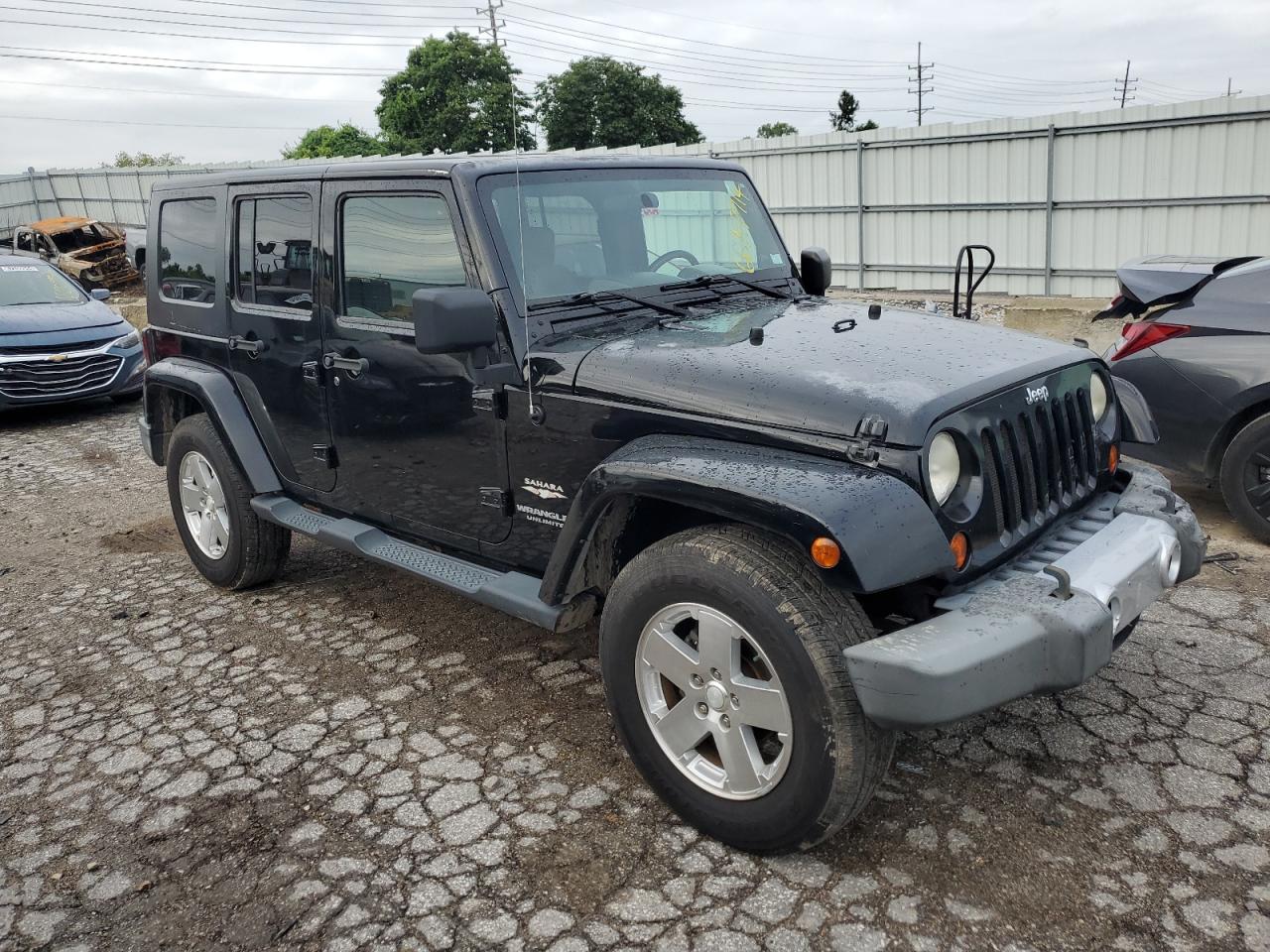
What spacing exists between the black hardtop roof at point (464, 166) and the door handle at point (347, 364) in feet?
2.26

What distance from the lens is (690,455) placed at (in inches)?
113

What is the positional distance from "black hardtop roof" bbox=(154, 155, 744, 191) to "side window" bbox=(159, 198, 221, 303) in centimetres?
29

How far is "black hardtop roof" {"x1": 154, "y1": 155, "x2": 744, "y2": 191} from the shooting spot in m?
3.66

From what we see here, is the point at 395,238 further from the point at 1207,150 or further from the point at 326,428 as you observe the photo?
the point at 1207,150

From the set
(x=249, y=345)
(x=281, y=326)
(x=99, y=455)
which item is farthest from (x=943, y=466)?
(x=99, y=455)

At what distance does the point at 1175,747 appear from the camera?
333 centimetres

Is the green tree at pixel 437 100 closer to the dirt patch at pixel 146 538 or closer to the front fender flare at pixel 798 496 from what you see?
the dirt patch at pixel 146 538

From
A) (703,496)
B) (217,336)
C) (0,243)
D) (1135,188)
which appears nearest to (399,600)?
(217,336)

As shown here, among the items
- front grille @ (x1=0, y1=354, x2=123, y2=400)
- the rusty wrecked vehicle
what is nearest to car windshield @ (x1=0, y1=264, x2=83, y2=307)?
front grille @ (x1=0, y1=354, x2=123, y2=400)

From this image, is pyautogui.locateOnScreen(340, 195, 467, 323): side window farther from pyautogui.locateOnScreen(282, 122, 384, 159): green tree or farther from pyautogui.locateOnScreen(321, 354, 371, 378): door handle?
pyautogui.locateOnScreen(282, 122, 384, 159): green tree

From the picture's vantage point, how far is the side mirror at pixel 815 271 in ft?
15.0

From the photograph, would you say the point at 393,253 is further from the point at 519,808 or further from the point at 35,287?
the point at 35,287

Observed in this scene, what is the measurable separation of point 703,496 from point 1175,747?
1.83 meters

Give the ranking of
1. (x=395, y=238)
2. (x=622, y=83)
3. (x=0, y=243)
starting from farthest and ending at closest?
(x=622, y=83) → (x=0, y=243) → (x=395, y=238)
